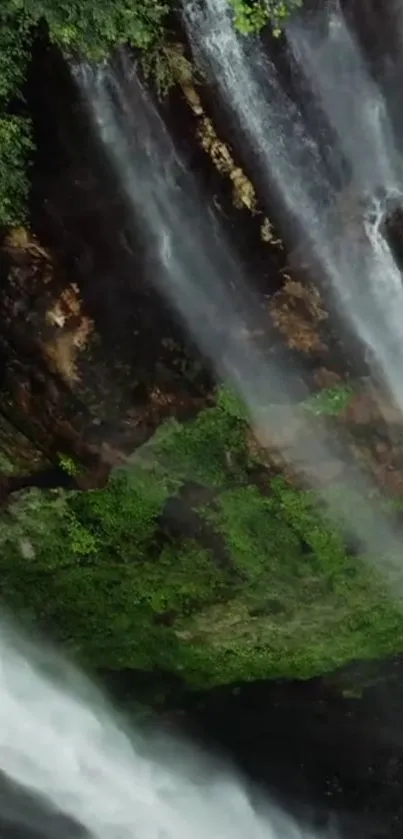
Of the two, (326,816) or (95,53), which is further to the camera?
(326,816)

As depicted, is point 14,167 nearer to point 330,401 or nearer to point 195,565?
point 330,401

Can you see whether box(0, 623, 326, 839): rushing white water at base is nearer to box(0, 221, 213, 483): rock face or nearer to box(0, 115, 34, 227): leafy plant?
box(0, 221, 213, 483): rock face

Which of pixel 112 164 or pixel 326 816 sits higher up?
pixel 112 164

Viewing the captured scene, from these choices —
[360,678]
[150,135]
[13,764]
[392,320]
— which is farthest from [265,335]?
[13,764]

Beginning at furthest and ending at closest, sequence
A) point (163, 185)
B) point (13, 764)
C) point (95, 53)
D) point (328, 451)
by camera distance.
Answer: point (13, 764), point (328, 451), point (163, 185), point (95, 53)

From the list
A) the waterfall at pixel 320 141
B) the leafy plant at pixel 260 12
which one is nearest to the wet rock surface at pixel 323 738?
the waterfall at pixel 320 141

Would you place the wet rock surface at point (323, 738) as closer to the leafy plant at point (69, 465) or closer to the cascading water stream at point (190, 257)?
the cascading water stream at point (190, 257)

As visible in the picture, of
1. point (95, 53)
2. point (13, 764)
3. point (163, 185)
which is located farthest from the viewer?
point (13, 764)

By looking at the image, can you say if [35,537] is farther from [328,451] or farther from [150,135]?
[150,135]
